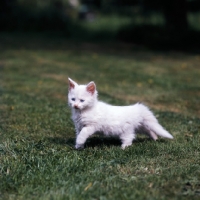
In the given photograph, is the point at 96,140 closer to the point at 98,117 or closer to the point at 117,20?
the point at 98,117

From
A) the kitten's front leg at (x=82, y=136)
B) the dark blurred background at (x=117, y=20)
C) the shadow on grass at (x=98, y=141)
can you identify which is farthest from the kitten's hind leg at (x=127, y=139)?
the dark blurred background at (x=117, y=20)

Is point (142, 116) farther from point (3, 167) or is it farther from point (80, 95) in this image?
point (3, 167)

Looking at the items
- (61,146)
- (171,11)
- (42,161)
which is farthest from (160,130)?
(171,11)

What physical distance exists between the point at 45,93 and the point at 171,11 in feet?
38.3

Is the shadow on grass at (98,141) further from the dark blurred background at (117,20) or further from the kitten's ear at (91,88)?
the dark blurred background at (117,20)

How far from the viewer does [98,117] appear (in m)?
5.80

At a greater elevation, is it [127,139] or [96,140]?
[127,139]

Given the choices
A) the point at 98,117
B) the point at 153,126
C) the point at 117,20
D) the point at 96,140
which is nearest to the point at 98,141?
the point at 96,140

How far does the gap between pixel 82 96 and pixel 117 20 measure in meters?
25.8

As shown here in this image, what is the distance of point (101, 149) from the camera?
580 centimetres

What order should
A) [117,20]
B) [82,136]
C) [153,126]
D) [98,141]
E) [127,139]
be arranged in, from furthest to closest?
[117,20] < [98,141] < [153,126] < [127,139] < [82,136]

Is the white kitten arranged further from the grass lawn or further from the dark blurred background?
the dark blurred background

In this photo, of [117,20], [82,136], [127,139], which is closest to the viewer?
[82,136]

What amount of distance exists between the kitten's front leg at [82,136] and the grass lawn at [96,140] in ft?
0.33
